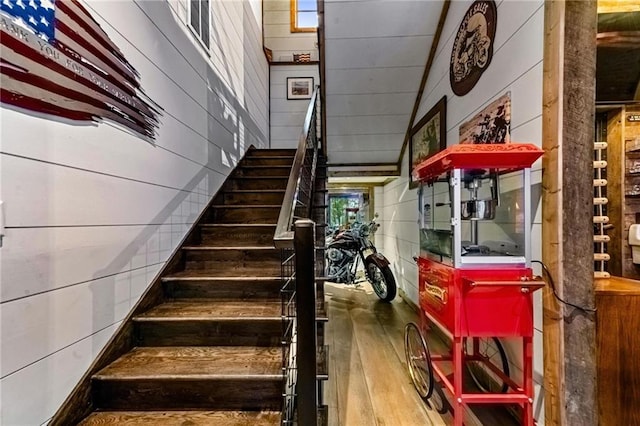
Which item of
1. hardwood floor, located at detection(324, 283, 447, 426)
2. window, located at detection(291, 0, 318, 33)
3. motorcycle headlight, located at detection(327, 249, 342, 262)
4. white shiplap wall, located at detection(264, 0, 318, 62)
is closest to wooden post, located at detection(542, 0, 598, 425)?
hardwood floor, located at detection(324, 283, 447, 426)

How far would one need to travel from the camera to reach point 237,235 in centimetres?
279

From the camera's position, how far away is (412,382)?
2.24 meters

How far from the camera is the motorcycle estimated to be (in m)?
4.12

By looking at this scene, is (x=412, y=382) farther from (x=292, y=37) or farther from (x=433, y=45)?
(x=292, y=37)

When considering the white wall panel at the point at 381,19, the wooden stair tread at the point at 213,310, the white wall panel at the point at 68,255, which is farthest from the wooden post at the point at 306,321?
the white wall panel at the point at 381,19

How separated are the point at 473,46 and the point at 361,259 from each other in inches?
134

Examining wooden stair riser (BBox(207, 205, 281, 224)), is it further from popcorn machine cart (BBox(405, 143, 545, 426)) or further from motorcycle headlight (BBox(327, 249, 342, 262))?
motorcycle headlight (BBox(327, 249, 342, 262))

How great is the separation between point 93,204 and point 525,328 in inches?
88.5

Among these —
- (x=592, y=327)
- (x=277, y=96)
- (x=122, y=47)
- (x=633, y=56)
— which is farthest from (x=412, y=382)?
(x=277, y=96)

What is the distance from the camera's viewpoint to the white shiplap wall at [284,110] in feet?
18.3

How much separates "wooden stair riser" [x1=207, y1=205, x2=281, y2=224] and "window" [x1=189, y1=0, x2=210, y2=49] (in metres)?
1.60

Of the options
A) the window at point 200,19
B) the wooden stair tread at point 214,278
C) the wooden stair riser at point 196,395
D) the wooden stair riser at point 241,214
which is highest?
the window at point 200,19

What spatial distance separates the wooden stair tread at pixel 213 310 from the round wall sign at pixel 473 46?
2.23 meters

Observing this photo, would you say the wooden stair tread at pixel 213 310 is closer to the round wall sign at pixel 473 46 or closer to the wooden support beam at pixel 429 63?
the round wall sign at pixel 473 46
